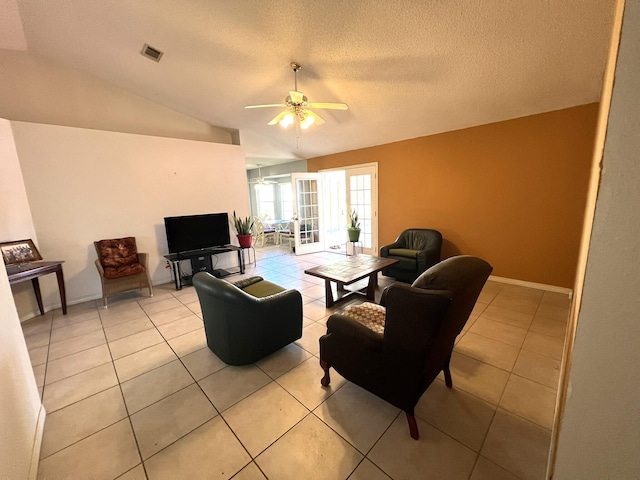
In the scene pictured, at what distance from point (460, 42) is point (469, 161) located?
78.3 inches

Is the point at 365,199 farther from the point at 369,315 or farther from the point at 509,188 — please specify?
the point at 369,315

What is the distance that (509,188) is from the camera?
12.0 feet

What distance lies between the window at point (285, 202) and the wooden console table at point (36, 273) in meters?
6.59

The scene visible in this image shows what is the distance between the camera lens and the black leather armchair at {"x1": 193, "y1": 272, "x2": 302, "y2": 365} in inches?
79.2

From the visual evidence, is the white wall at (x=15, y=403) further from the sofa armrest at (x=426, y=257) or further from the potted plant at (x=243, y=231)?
the sofa armrest at (x=426, y=257)

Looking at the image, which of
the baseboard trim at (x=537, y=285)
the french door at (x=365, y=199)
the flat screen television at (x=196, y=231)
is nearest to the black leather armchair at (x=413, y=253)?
the baseboard trim at (x=537, y=285)

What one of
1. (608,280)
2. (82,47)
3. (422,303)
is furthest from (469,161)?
(82,47)

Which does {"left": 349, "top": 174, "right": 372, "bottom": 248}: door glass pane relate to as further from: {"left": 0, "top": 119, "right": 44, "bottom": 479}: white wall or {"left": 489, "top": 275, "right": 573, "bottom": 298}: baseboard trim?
{"left": 0, "top": 119, "right": 44, "bottom": 479}: white wall

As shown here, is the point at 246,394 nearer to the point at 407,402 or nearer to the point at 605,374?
the point at 407,402

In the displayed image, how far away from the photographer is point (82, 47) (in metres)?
3.21

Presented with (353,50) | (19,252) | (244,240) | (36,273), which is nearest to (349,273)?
(353,50)

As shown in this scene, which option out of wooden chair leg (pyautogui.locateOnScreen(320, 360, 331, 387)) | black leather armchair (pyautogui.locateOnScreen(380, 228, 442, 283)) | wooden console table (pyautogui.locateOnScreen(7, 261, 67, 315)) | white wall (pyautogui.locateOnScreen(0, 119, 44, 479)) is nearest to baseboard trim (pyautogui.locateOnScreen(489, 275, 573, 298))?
black leather armchair (pyautogui.locateOnScreen(380, 228, 442, 283))

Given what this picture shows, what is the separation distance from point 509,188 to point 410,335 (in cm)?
350

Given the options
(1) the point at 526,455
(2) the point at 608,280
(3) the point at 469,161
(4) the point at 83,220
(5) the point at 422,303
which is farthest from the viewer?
(3) the point at 469,161
